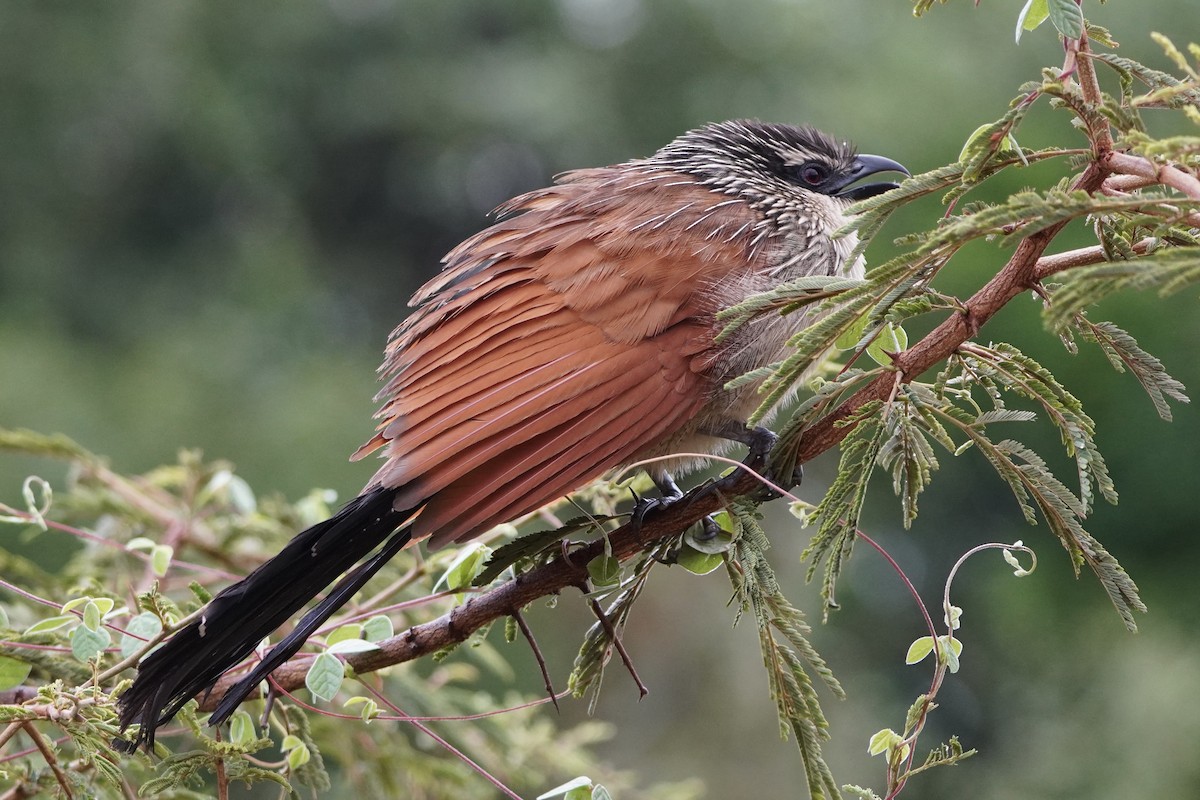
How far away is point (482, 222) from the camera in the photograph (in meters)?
15.2

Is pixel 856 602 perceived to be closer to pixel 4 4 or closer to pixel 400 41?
pixel 400 41

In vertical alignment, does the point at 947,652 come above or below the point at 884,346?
below

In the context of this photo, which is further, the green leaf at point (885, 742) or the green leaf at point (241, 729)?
the green leaf at point (241, 729)

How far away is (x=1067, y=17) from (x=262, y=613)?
1.08 meters

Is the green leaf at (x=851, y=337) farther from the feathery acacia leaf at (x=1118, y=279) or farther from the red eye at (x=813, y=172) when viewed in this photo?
the red eye at (x=813, y=172)

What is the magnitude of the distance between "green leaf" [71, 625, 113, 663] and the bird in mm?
68

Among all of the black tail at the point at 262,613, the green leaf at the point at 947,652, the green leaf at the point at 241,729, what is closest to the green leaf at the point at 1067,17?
the green leaf at the point at 947,652

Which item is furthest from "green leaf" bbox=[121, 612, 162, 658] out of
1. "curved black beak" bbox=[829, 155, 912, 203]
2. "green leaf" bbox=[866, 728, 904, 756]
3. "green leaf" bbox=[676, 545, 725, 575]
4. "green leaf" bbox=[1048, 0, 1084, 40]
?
"curved black beak" bbox=[829, 155, 912, 203]

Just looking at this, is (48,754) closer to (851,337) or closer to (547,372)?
(547,372)

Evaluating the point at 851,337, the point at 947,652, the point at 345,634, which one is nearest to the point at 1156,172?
the point at 851,337

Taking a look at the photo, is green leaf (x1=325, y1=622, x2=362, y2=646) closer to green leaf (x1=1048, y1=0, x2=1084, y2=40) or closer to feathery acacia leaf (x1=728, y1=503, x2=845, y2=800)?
feathery acacia leaf (x1=728, y1=503, x2=845, y2=800)

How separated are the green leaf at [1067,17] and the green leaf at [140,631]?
118 cm

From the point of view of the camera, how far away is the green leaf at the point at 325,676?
1.45 metres

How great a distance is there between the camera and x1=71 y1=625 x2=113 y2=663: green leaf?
1416 millimetres
